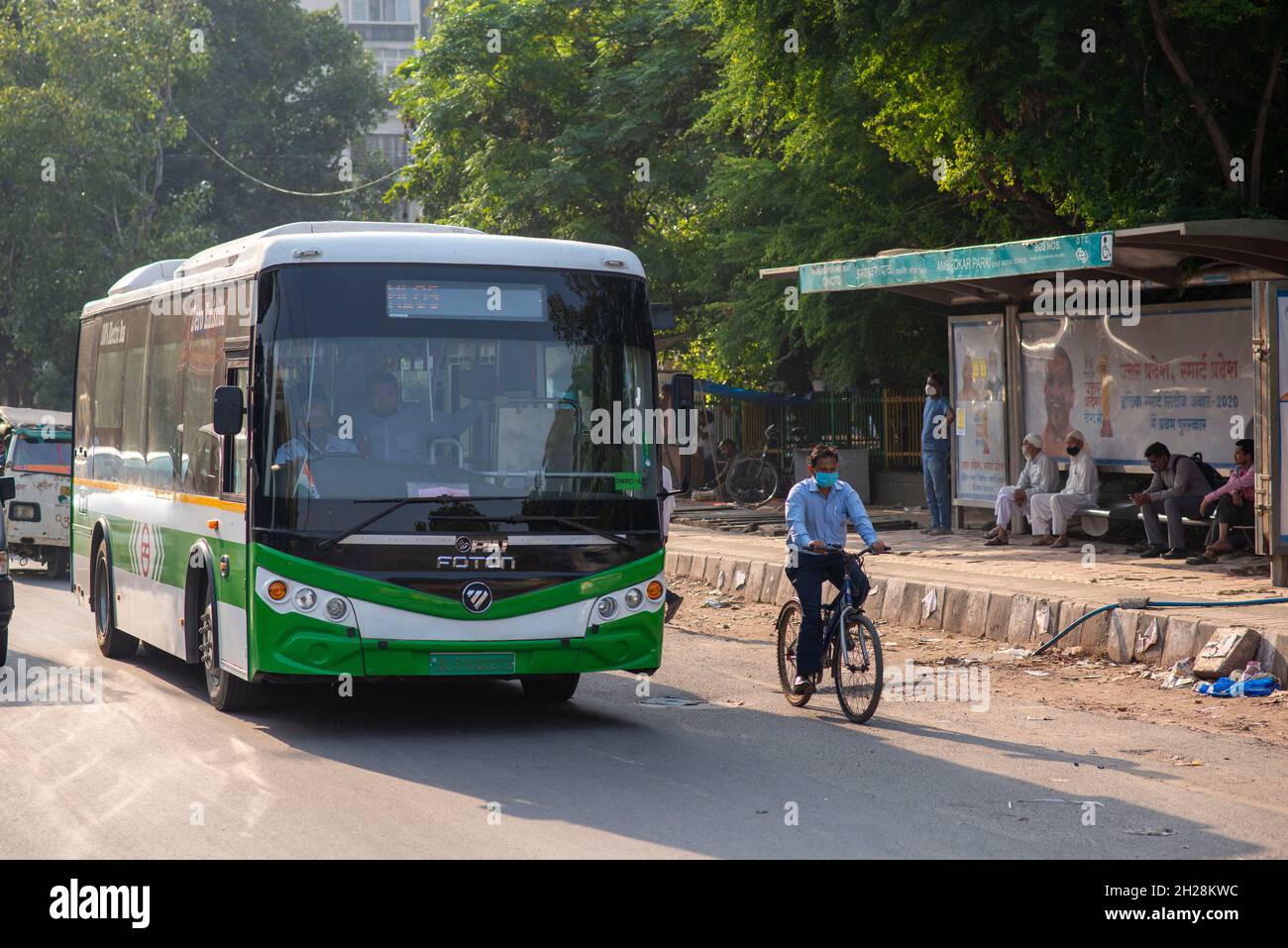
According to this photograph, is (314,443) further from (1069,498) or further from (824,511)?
(1069,498)

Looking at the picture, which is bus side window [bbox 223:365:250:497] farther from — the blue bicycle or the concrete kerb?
Answer: the concrete kerb

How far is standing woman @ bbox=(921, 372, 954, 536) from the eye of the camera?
788 inches

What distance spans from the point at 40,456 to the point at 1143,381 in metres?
14.6

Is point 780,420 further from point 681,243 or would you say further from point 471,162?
point 471,162

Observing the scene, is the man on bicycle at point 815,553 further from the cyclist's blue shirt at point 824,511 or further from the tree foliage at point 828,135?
the tree foliage at point 828,135

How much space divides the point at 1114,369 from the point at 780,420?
11.6 meters

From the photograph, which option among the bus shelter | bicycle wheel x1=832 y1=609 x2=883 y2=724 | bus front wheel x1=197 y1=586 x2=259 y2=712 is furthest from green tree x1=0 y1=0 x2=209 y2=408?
bicycle wheel x1=832 y1=609 x2=883 y2=724

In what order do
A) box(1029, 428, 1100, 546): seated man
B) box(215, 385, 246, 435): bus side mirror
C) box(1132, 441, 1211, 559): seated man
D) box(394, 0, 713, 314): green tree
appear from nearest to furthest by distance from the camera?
box(215, 385, 246, 435): bus side mirror < box(1132, 441, 1211, 559): seated man < box(1029, 428, 1100, 546): seated man < box(394, 0, 713, 314): green tree

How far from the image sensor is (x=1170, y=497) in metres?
16.1

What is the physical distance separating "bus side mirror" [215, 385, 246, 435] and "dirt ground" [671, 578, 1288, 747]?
5263 mm

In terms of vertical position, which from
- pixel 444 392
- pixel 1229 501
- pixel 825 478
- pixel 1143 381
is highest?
pixel 1143 381

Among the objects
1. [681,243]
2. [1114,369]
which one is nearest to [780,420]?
[681,243]

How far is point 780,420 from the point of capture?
1151 inches

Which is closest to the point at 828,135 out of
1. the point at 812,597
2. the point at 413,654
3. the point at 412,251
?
the point at 812,597
